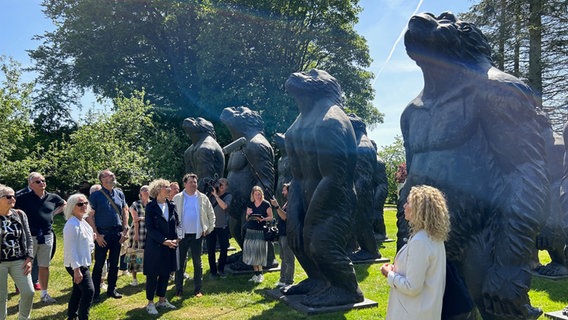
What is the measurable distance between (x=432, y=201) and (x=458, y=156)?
26.4 inches

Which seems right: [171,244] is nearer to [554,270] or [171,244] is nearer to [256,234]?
[256,234]

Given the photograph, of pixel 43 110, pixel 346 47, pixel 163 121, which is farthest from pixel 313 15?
pixel 43 110

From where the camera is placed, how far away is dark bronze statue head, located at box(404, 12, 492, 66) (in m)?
3.74

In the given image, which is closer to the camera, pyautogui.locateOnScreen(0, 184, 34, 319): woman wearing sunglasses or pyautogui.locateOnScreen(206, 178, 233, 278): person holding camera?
pyautogui.locateOnScreen(0, 184, 34, 319): woman wearing sunglasses

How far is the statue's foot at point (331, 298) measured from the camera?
6340mm

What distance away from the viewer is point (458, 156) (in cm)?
369

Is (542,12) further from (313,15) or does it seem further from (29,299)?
(29,299)

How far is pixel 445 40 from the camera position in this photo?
12.2ft

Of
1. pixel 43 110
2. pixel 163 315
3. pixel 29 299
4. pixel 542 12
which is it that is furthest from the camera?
pixel 43 110

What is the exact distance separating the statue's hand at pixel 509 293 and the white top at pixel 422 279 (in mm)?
328

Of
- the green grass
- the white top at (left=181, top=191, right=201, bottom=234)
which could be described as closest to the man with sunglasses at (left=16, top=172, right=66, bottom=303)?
the green grass

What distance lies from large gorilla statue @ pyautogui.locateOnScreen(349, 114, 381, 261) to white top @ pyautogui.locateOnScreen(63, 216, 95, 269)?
492 centimetres

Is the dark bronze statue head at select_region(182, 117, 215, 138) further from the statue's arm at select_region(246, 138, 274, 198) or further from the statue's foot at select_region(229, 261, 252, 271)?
the statue's foot at select_region(229, 261, 252, 271)

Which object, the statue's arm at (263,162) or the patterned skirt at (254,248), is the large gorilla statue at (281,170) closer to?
the statue's arm at (263,162)
